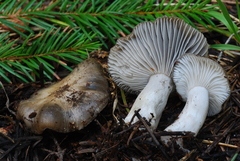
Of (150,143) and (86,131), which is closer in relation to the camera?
(150,143)

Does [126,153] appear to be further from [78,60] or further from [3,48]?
[3,48]

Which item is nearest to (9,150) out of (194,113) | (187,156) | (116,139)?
(116,139)

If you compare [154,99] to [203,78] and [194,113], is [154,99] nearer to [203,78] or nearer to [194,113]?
[194,113]

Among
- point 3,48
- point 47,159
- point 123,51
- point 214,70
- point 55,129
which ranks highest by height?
point 3,48

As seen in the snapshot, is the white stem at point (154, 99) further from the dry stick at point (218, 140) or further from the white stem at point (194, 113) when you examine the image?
the dry stick at point (218, 140)

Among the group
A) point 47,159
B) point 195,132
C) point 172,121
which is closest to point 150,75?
point 172,121

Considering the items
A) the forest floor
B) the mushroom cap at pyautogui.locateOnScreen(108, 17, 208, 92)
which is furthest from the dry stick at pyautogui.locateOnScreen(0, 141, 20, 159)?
the mushroom cap at pyautogui.locateOnScreen(108, 17, 208, 92)

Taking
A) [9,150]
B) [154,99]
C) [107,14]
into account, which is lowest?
[9,150]

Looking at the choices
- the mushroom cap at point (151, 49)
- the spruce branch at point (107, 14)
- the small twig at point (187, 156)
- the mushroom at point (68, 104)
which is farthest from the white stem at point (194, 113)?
the spruce branch at point (107, 14)
